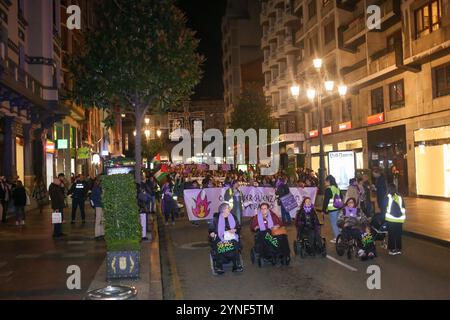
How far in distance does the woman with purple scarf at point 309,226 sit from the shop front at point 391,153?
1642cm

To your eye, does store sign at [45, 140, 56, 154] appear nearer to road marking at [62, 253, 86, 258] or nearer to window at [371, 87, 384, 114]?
road marking at [62, 253, 86, 258]

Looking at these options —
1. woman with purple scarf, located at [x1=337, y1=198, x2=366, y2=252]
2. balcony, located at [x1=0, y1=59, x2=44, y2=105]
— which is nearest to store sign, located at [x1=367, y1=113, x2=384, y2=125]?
balcony, located at [x1=0, y1=59, x2=44, y2=105]

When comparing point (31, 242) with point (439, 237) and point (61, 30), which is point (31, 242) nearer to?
point (439, 237)

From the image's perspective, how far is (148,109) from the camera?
2123cm

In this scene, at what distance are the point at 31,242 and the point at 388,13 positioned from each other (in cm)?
2256

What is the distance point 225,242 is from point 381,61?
71.9 ft

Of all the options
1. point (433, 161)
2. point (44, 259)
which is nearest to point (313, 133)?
point (433, 161)

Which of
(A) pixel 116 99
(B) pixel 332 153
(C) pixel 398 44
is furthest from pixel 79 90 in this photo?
(C) pixel 398 44

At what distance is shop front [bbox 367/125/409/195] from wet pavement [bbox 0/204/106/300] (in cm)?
1736

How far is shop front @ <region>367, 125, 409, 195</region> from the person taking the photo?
28141 millimetres

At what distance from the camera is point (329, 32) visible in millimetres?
37406

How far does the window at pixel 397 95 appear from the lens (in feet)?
91.9
